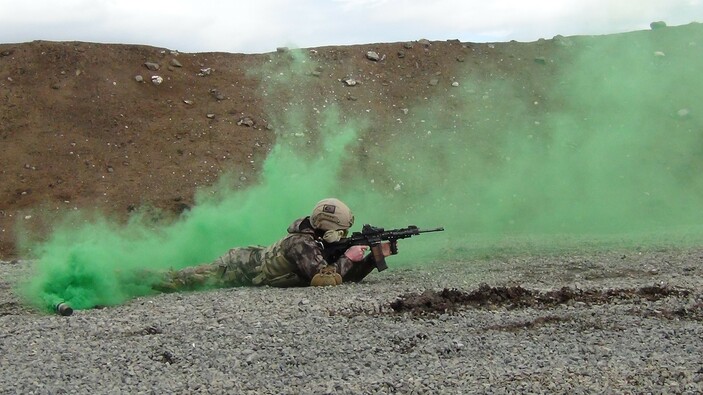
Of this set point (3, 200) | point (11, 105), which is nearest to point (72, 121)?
point (11, 105)

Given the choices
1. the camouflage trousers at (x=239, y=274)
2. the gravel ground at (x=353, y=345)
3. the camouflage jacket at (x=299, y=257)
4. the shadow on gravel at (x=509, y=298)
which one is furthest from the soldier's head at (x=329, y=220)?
the shadow on gravel at (x=509, y=298)

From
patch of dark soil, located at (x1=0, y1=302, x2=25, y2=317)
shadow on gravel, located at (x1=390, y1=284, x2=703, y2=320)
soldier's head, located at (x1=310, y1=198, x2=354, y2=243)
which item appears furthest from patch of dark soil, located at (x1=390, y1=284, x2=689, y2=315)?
patch of dark soil, located at (x1=0, y1=302, x2=25, y2=317)

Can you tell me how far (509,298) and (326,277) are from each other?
218 cm

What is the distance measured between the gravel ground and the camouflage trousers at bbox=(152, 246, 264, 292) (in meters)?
0.66

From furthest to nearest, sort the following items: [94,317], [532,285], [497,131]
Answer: [497,131]
[532,285]
[94,317]

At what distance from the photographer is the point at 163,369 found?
6406mm

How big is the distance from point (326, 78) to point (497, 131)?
225 inches

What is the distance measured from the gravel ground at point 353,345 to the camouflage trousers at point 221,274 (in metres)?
0.66

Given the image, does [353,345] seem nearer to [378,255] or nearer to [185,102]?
[378,255]

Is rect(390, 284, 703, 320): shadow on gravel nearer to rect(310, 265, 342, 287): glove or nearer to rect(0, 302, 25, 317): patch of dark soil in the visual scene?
rect(310, 265, 342, 287): glove

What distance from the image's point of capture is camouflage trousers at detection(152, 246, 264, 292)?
1007 cm

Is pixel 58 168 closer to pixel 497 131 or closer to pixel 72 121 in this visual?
pixel 72 121

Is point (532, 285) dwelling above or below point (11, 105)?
below

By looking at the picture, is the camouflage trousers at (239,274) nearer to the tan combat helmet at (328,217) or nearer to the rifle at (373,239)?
the rifle at (373,239)
